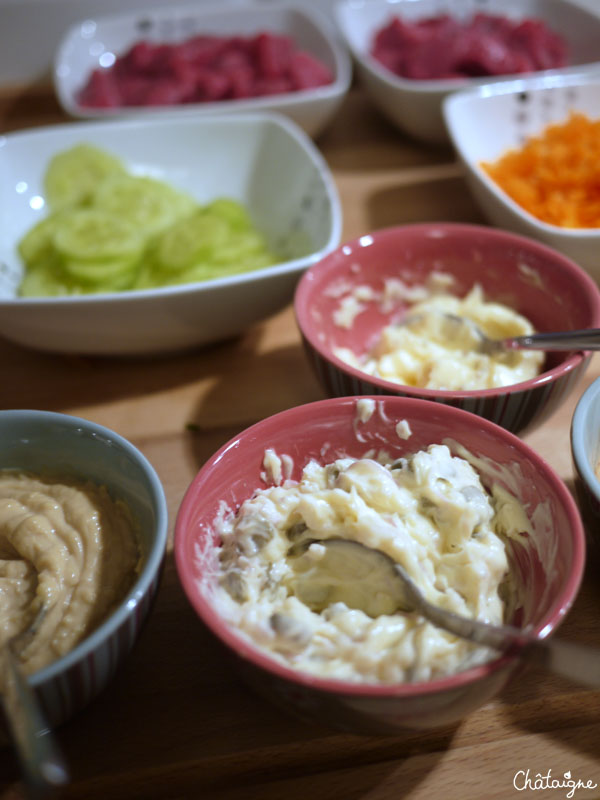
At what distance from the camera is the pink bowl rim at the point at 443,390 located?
105 cm

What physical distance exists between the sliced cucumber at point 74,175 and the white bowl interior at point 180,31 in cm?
36

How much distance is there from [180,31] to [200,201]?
2.61 ft

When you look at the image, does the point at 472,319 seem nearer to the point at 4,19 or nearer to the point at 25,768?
the point at 25,768

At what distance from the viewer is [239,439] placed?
981 millimetres

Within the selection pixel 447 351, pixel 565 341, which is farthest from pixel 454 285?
pixel 565 341

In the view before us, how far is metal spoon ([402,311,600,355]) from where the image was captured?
111 cm

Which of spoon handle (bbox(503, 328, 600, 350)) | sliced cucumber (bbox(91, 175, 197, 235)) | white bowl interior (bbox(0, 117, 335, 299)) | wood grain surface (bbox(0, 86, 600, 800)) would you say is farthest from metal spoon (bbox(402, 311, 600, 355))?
sliced cucumber (bbox(91, 175, 197, 235))

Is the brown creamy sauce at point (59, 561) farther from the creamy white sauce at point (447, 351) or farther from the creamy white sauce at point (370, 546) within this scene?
the creamy white sauce at point (447, 351)

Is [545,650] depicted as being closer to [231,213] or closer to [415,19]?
[231,213]

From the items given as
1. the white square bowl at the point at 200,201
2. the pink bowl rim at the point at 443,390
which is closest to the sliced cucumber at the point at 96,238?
the white square bowl at the point at 200,201

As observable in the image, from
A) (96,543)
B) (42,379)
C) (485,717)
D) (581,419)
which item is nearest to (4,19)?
(42,379)

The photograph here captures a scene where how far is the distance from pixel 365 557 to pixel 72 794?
423mm

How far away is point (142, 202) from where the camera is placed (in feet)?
5.28

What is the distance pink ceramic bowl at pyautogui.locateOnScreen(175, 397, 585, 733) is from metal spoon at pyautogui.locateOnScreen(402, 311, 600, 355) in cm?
25
